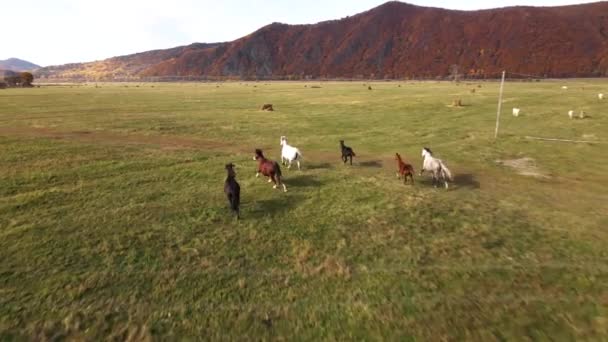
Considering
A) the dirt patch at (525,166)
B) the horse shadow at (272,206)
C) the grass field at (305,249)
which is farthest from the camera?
the dirt patch at (525,166)

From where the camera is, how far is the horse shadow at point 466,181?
14.6m

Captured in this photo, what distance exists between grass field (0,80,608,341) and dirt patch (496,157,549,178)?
0.34 ft

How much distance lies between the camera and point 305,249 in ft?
30.2

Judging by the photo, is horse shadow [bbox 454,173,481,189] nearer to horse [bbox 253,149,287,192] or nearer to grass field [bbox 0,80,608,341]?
grass field [bbox 0,80,608,341]

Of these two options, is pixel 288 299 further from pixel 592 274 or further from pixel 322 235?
pixel 592 274

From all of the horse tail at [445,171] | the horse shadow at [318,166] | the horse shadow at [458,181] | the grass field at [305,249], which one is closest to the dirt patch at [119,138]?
the grass field at [305,249]

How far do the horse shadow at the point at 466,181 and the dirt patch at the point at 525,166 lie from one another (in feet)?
9.65

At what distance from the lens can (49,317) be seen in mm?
6586

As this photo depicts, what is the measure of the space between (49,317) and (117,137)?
848 inches

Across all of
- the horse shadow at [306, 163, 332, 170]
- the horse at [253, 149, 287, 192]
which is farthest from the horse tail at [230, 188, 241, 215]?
the horse shadow at [306, 163, 332, 170]

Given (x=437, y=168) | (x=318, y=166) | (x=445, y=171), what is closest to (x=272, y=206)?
(x=318, y=166)

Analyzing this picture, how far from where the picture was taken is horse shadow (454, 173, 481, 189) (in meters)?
14.6

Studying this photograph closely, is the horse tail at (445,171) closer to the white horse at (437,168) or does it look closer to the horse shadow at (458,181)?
the white horse at (437,168)

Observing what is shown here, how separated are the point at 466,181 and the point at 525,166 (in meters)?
5.15
